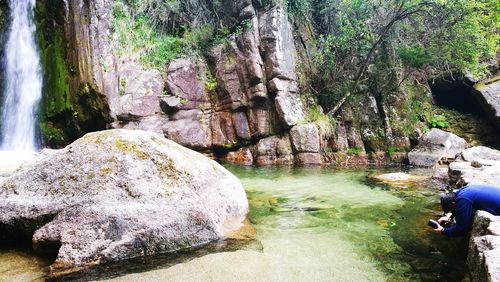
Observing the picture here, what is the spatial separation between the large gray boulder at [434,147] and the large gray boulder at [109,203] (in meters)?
10.8

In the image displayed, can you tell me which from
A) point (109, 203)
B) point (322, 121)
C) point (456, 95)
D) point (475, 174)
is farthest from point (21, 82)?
point (456, 95)

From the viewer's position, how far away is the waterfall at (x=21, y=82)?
11.7 m

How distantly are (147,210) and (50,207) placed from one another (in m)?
1.06

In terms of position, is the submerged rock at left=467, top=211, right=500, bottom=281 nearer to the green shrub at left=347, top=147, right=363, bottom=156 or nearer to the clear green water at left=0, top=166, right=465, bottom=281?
the clear green water at left=0, top=166, right=465, bottom=281

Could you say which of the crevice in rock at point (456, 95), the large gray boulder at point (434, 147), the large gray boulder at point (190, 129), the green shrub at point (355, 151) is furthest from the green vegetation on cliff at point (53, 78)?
the crevice in rock at point (456, 95)

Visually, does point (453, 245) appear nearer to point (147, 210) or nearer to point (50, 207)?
point (147, 210)

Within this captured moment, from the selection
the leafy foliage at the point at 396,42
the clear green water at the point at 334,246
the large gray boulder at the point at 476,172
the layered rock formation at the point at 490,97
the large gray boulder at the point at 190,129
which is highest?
the leafy foliage at the point at 396,42

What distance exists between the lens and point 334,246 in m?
4.25

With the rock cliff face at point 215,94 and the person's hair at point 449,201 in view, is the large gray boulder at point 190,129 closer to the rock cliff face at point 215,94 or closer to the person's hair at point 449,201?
the rock cliff face at point 215,94

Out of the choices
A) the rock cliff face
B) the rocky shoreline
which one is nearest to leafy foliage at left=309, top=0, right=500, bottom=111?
the rock cliff face

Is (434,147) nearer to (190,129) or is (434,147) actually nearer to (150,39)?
(190,129)

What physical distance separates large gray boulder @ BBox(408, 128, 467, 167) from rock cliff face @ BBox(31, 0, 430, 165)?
0.88 m

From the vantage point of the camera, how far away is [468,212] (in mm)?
4129

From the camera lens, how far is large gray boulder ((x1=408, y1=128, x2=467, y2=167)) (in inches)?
505
